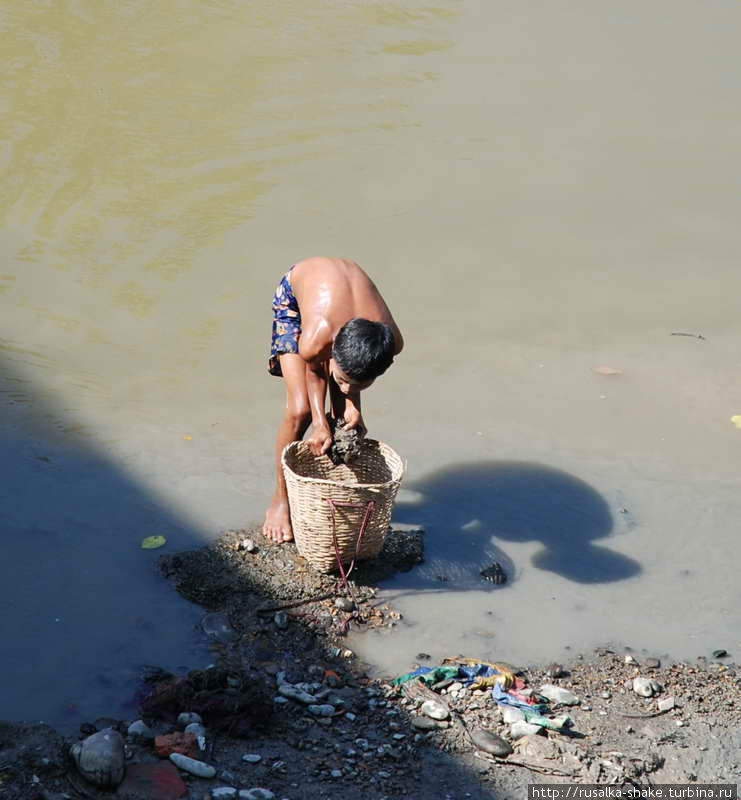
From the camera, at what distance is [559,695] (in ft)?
12.5

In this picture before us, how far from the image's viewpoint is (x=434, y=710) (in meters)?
3.60

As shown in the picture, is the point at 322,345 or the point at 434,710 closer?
the point at 434,710

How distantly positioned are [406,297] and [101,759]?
4272mm

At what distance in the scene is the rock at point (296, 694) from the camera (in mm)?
3613

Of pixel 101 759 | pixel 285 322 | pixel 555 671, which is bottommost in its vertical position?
pixel 555 671

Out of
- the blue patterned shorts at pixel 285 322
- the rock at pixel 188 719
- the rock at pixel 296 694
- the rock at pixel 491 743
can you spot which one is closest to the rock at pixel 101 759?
the rock at pixel 188 719

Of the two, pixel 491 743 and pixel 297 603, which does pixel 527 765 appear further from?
pixel 297 603

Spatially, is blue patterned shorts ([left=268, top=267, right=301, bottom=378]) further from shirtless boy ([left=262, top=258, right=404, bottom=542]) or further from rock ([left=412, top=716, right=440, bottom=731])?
rock ([left=412, top=716, right=440, bottom=731])

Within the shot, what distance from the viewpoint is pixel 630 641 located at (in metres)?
4.25

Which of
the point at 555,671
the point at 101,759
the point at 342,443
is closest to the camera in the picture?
the point at 101,759

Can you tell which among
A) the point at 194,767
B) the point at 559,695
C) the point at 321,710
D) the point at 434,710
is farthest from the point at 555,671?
the point at 194,767

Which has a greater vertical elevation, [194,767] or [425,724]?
[194,767]

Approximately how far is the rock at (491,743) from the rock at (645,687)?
27.3 inches

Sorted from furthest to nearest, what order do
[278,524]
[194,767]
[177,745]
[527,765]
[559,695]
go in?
[278,524]
[559,695]
[527,765]
[177,745]
[194,767]
